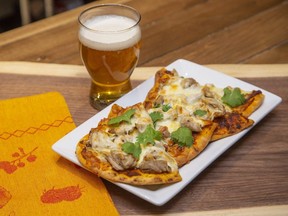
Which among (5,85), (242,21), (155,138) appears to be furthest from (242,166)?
(242,21)

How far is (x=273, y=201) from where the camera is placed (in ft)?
3.66

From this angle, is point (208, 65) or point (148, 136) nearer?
point (148, 136)

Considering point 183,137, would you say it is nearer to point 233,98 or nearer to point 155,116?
point 155,116

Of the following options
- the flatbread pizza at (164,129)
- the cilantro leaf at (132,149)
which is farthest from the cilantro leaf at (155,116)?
the cilantro leaf at (132,149)

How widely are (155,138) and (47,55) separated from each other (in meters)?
0.62

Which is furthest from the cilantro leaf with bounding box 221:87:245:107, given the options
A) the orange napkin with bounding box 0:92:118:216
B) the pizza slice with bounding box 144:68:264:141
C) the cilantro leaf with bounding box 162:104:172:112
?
the orange napkin with bounding box 0:92:118:216

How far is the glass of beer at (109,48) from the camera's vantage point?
50.4 inches

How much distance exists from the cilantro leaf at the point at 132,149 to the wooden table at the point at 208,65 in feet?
0.29

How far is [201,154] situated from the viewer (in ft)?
3.78

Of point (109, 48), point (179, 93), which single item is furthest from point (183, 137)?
point (109, 48)

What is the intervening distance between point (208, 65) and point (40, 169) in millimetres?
652

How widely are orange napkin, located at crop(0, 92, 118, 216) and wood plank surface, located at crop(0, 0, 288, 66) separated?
0.31 m

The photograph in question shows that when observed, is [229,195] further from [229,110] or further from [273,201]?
[229,110]

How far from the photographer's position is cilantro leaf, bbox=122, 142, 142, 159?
42.1 inches
